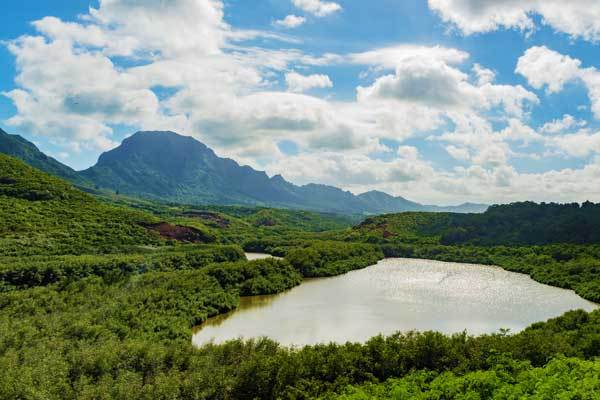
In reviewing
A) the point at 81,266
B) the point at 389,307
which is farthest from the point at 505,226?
the point at 81,266

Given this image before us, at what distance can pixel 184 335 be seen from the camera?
4584 cm

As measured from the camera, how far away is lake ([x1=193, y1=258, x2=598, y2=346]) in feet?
171

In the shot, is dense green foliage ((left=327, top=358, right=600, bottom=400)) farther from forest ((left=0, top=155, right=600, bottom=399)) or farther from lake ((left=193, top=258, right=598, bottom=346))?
lake ((left=193, top=258, right=598, bottom=346))

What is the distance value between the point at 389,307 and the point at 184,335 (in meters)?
31.7

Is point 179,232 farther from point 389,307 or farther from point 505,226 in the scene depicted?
point 505,226

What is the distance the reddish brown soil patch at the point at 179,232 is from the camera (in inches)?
4235

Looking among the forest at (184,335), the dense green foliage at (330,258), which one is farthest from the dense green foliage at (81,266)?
the dense green foliage at (330,258)

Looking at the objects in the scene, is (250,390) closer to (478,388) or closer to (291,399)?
(291,399)

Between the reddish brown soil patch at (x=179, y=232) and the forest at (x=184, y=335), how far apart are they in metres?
0.75

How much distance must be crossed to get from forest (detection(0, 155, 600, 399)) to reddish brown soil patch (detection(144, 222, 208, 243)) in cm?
75

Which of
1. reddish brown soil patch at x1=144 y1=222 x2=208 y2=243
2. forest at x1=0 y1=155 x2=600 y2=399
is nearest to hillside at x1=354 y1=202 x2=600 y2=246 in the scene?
forest at x1=0 y1=155 x2=600 y2=399

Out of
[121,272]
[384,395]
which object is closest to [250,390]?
[384,395]

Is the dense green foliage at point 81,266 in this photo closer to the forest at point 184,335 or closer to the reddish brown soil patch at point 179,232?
the forest at point 184,335

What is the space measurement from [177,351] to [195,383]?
15.9 ft
